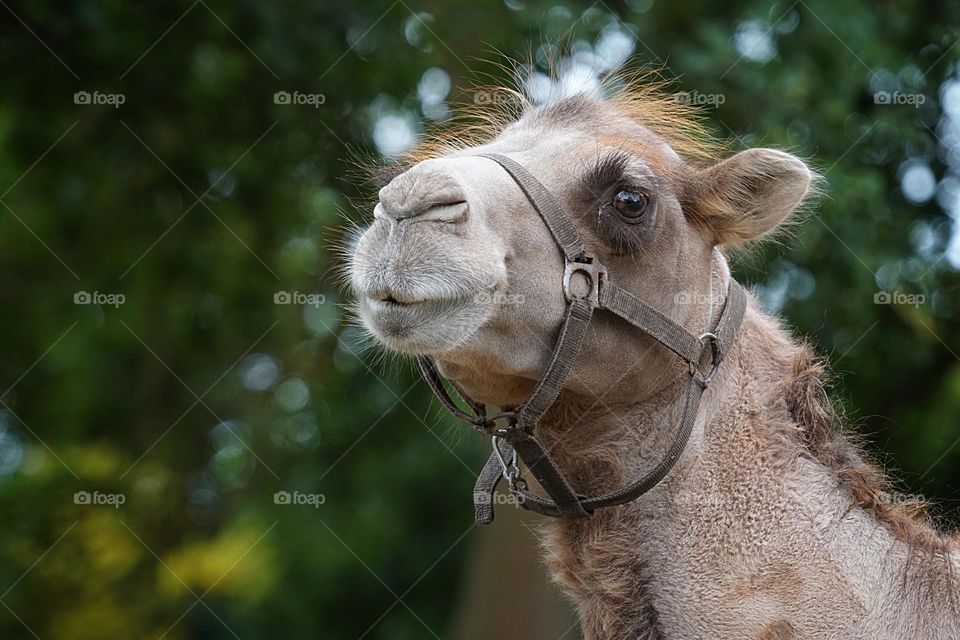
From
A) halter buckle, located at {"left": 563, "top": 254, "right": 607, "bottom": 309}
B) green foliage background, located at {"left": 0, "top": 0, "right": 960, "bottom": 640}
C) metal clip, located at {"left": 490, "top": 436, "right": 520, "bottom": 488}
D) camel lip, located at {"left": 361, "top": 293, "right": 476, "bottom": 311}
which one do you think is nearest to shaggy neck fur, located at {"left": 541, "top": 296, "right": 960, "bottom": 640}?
metal clip, located at {"left": 490, "top": 436, "right": 520, "bottom": 488}

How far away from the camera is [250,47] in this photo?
9156mm

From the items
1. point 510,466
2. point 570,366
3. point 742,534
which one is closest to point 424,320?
point 570,366

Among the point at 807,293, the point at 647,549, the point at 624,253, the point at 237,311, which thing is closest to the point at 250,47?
the point at 237,311

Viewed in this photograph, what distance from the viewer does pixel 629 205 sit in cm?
409

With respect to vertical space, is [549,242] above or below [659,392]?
above

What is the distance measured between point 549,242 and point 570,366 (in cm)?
45

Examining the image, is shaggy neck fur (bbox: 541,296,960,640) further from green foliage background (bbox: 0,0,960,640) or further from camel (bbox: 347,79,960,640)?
green foliage background (bbox: 0,0,960,640)

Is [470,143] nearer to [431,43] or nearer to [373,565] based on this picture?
[431,43]

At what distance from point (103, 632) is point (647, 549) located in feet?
31.7

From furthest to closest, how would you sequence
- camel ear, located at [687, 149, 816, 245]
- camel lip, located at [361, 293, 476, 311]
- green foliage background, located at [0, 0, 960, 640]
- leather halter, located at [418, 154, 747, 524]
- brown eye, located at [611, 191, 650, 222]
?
green foliage background, located at [0, 0, 960, 640]
camel ear, located at [687, 149, 816, 245]
brown eye, located at [611, 191, 650, 222]
leather halter, located at [418, 154, 747, 524]
camel lip, located at [361, 293, 476, 311]

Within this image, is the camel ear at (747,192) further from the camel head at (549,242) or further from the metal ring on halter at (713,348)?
the metal ring on halter at (713,348)

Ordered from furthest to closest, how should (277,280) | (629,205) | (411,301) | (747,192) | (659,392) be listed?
(277,280) → (747,192) → (659,392) → (629,205) → (411,301)

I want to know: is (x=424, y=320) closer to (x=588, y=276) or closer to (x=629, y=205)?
(x=588, y=276)

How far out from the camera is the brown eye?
13.4 feet
